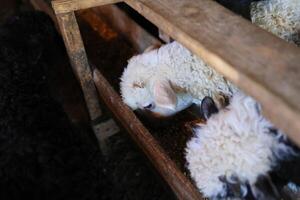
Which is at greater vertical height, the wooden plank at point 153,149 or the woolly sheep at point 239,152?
the woolly sheep at point 239,152

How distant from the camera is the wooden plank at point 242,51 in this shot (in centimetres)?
51

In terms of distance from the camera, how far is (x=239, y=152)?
0.73 meters

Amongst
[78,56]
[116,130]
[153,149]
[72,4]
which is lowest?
[116,130]

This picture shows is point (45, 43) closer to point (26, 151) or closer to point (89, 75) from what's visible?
point (89, 75)

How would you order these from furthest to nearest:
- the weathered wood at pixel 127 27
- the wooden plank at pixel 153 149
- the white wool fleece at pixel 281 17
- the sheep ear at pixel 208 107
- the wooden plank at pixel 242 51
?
the weathered wood at pixel 127 27
the white wool fleece at pixel 281 17
the wooden plank at pixel 153 149
the sheep ear at pixel 208 107
the wooden plank at pixel 242 51

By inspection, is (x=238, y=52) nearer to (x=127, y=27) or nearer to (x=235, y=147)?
(x=235, y=147)

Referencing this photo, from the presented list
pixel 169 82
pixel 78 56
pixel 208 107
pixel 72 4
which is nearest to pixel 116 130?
pixel 78 56

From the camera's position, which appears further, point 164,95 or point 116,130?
point 116,130

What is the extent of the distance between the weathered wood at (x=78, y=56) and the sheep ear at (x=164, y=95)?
40 cm

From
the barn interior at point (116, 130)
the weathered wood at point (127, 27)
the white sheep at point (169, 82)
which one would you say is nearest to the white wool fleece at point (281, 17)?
the white sheep at point (169, 82)

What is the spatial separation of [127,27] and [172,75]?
2.47ft

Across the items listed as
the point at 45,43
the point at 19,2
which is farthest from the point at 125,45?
the point at 19,2

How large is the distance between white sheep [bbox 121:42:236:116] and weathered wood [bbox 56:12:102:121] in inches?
8.7

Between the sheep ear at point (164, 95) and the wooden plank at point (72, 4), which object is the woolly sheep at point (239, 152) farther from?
the wooden plank at point (72, 4)
